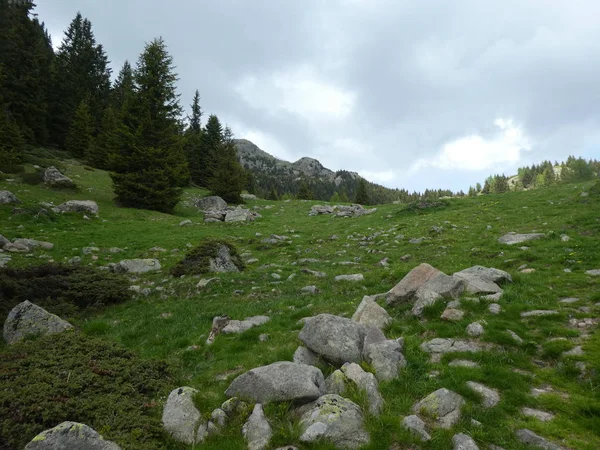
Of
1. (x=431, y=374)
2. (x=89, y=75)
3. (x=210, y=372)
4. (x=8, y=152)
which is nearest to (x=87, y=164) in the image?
(x=8, y=152)

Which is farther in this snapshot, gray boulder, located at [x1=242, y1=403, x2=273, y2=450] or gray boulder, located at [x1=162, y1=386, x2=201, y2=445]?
gray boulder, located at [x1=162, y1=386, x2=201, y2=445]

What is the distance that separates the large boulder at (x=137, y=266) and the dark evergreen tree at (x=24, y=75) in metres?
49.6

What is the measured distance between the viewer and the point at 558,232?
18547mm

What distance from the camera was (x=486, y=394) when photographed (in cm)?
667

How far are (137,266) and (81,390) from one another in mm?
12793

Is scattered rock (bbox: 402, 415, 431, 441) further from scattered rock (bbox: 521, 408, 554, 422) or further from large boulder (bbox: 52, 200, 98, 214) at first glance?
large boulder (bbox: 52, 200, 98, 214)

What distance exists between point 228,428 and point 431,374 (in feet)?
15.0

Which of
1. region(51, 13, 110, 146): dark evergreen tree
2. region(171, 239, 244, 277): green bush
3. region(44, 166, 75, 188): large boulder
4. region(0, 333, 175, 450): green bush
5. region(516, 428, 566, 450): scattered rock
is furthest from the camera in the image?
region(51, 13, 110, 146): dark evergreen tree

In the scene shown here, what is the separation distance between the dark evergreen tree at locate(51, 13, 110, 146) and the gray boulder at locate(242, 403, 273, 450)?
73.9 metres

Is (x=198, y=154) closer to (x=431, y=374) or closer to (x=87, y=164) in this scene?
(x=87, y=164)

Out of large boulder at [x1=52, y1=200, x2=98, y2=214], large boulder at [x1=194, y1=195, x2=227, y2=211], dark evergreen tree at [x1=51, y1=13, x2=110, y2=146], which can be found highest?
dark evergreen tree at [x1=51, y1=13, x2=110, y2=146]

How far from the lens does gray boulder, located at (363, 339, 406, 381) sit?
24.8 feet

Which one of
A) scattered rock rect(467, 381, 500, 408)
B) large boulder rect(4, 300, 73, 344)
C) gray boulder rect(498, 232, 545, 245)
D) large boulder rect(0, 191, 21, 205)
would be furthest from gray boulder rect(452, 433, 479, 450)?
large boulder rect(0, 191, 21, 205)

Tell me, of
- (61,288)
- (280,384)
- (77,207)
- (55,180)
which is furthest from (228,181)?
(280,384)
